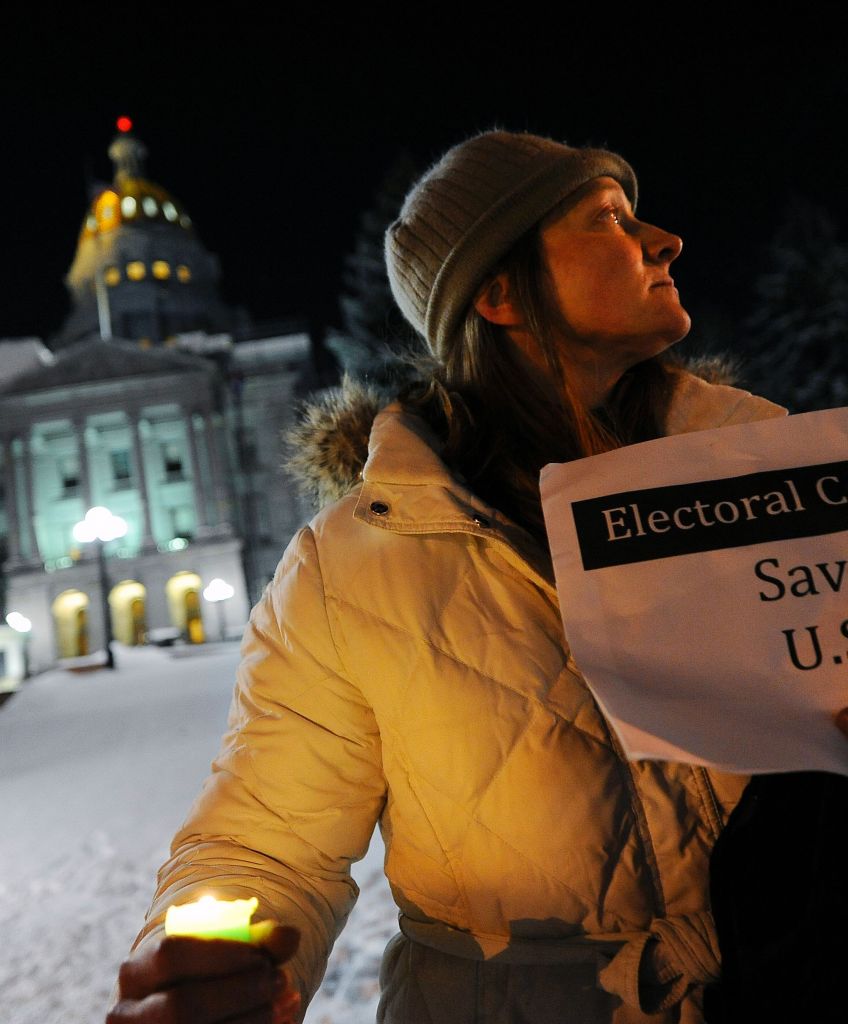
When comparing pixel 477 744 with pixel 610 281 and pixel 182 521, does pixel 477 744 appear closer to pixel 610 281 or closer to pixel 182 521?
pixel 610 281

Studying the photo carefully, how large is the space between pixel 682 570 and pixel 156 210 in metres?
69.3

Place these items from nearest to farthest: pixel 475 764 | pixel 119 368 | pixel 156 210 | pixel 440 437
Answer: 1. pixel 475 764
2. pixel 440 437
3. pixel 119 368
4. pixel 156 210

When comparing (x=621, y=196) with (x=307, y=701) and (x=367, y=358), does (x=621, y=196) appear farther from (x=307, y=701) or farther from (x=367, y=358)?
(x=367, y=358)

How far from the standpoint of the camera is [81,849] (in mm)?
6344

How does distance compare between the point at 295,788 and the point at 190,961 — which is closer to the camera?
the point at 190,961

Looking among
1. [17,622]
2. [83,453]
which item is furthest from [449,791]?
[83,453]

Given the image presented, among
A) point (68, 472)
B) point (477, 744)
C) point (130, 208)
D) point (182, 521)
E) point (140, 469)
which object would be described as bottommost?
point (477, 744)

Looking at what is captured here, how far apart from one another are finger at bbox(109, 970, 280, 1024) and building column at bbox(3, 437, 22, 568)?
48358 millimetres

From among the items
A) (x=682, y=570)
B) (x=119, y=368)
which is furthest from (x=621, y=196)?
(x=119, y=368)

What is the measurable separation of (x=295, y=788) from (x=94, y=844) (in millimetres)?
5870

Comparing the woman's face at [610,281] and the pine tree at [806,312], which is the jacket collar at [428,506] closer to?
the woman's face at [610,281]

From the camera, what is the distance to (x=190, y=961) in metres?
1.06

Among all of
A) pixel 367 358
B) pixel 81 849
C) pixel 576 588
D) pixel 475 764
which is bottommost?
pixel 81 849

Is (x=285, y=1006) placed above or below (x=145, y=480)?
below
